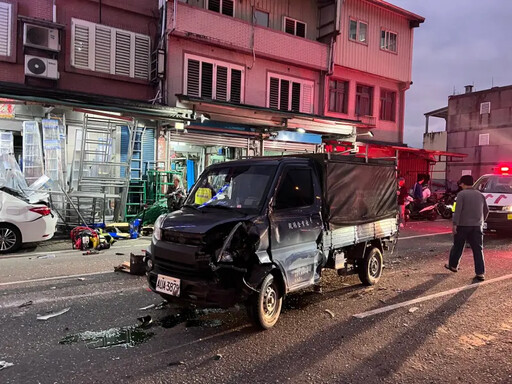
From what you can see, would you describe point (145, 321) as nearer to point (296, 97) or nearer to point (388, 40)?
point (296, 97)

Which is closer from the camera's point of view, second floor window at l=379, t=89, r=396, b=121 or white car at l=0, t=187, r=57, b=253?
white car at l=0, t=187, r=57, b=253

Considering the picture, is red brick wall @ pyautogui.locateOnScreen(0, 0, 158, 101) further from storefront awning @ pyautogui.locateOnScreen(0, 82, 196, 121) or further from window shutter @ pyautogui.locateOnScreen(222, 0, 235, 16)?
window shutter @ pyautogui.locateOnScreen(222, 0, 235, 16)

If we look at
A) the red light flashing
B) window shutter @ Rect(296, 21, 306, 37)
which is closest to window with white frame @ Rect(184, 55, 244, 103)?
window shutter @ Rect(296, 21, 306, 37)

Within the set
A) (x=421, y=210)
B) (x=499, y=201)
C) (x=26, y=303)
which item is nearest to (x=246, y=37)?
(x=421, y=210)

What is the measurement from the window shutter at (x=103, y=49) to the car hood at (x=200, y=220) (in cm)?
1115

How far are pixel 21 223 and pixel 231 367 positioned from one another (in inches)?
296

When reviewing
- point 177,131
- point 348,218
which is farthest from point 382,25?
point 348,218

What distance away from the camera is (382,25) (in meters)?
21.4

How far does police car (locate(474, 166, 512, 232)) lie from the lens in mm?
12141

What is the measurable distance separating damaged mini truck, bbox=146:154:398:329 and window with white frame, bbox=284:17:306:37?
13.7m

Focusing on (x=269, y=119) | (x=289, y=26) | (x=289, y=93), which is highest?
(x=289, y=26)

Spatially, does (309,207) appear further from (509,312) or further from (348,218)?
(509,312)

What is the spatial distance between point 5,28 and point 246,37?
843 centimetres

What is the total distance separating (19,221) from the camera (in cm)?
920
